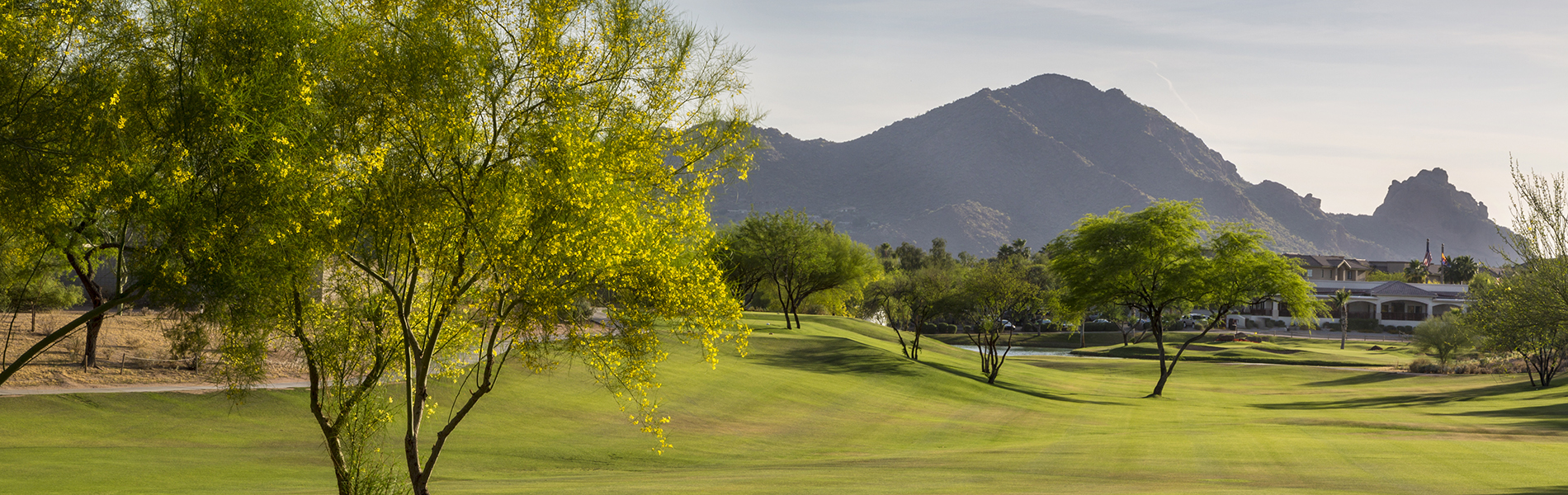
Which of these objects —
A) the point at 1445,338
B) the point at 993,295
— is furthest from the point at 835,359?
the point at 1445,338

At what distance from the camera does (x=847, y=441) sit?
97.3ft

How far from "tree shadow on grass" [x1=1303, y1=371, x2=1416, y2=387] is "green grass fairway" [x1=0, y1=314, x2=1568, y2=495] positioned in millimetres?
9272

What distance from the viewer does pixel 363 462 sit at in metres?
12.1

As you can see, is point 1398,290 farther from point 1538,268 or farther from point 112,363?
point 112,363

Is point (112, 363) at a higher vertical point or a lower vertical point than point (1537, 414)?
higher

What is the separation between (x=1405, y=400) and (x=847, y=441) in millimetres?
31785

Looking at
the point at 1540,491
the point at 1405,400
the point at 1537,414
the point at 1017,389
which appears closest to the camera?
the point at 1540,491

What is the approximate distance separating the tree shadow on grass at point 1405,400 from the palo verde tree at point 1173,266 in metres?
4.43

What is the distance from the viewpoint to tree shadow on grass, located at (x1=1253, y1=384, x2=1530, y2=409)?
140ft

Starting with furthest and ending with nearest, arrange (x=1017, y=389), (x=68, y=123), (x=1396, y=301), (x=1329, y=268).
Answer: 1. (x=1329, y=268)
2. (x=1396, y=301)
3. (x=1017, y=389)
4. (x=68, y=123)

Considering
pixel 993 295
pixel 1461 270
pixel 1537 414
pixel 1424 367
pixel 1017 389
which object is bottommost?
pixel 1017 389

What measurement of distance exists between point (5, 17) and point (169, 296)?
3184 millimetres

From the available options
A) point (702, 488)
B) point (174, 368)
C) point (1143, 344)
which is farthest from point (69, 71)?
point (1143, 344)

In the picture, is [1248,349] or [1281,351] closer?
[1281,351]
